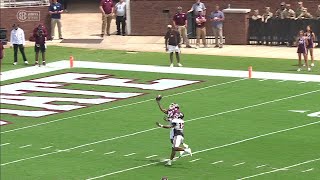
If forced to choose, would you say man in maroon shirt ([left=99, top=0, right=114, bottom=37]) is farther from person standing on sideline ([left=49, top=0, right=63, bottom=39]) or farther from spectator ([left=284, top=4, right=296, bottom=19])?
spectator ([left=284, top=4, right=296, bottom=19])

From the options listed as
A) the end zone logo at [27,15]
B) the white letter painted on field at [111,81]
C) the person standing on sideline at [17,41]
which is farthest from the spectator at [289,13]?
the end zone logo at [27,15]

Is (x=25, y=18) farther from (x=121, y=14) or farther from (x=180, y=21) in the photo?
(x=180, y=21)

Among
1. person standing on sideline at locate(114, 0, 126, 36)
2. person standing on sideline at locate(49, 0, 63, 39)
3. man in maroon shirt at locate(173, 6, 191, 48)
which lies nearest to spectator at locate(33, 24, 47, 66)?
man in maroon shirt at locate(173, 6, 191, 48)

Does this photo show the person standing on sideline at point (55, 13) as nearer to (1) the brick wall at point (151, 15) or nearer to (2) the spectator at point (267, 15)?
(1) the brick wall at point (151, 15)

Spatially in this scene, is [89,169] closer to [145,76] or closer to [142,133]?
[142,133]

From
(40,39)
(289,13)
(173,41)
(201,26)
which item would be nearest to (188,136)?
(173,41)

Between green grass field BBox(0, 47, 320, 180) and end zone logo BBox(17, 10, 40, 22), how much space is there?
12660 mm

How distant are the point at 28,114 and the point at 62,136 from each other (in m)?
4.18

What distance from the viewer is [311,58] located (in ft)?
144

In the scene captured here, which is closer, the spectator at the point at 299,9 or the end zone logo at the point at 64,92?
the end zone logo at the point at 64,92

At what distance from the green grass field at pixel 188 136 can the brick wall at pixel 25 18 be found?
12.4m

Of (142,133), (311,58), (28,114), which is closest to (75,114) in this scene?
(28,114)

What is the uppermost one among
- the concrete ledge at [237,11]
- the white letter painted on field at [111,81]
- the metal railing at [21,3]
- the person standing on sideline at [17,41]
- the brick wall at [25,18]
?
the metal railing at [21,3]

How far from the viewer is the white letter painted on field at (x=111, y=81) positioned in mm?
41812
